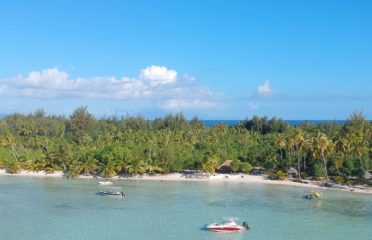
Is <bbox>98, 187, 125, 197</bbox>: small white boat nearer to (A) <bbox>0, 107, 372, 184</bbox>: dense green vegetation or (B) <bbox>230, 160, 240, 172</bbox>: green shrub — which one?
(A) <bbox>0, 107, 372, 184</bbox>: dense green vegetation

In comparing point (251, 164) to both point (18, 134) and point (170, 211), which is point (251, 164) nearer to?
point (170, 211)

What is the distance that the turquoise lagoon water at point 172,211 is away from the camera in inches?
1779

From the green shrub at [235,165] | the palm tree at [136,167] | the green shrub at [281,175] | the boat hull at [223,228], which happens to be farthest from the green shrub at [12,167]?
the boat hull at [223,228]

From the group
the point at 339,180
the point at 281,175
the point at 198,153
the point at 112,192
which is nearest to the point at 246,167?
the point at 281,175

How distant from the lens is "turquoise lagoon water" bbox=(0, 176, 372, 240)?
148ft

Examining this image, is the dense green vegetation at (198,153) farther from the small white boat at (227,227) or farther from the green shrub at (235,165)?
the small white boat at (227,227)

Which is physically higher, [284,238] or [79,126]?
[79,126]

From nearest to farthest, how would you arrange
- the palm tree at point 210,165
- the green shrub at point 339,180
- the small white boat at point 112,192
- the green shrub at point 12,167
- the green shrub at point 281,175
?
the small white boat at point 112,192 < the green shrub at point 339,180 < the green shrub at point 281,175 < the palm tree at point 210,165 < the green shrub at point 12,167

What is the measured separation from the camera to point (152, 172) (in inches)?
3263

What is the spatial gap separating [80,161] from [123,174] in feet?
25.2

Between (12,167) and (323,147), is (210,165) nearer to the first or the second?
(323,147)

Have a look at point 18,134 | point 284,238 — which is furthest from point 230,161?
point 18,134

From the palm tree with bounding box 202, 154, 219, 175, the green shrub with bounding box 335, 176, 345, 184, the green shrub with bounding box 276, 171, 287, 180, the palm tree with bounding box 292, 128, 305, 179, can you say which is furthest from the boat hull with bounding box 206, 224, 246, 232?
the palm tree with bounding box 292, 128, 305, 179

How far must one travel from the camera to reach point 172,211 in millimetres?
54625
